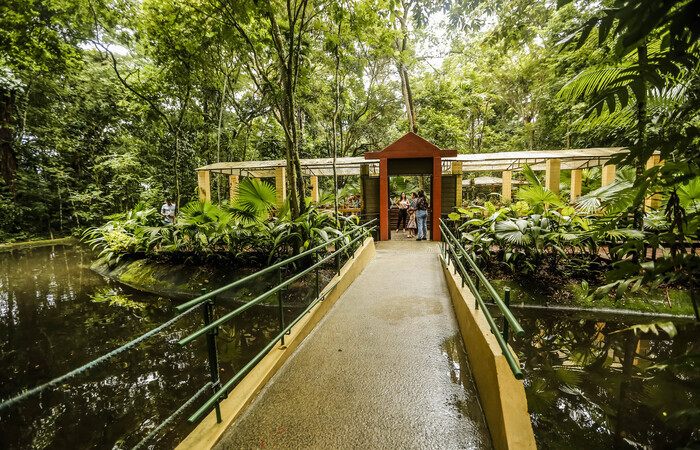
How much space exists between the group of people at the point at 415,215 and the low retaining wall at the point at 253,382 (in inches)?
224

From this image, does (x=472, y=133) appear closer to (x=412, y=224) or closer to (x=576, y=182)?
(x=576, y=182)

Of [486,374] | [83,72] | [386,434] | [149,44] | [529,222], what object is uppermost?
[83,72]

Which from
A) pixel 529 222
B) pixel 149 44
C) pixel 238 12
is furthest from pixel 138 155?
pixel 529 222

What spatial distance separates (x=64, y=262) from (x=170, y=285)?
6552 mm

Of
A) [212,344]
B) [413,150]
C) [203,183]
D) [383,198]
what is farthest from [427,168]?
[203,183]

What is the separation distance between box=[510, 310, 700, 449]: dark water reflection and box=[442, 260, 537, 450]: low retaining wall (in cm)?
64

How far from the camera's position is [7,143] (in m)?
14.8

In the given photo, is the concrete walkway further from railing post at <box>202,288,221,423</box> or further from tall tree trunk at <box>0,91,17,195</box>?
tall tree trunk at <box>0,91,17,195</box>

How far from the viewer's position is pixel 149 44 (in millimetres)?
8812

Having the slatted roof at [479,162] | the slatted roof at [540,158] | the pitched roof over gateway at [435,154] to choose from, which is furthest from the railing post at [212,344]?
the slatted roof at [540,158]

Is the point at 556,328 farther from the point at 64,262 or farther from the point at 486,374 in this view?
the point at 64,262

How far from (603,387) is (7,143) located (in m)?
23.8

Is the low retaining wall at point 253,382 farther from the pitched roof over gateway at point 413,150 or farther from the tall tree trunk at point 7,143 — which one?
the tall tree trunk at point 7,143

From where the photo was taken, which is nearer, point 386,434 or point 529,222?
point 386,434
